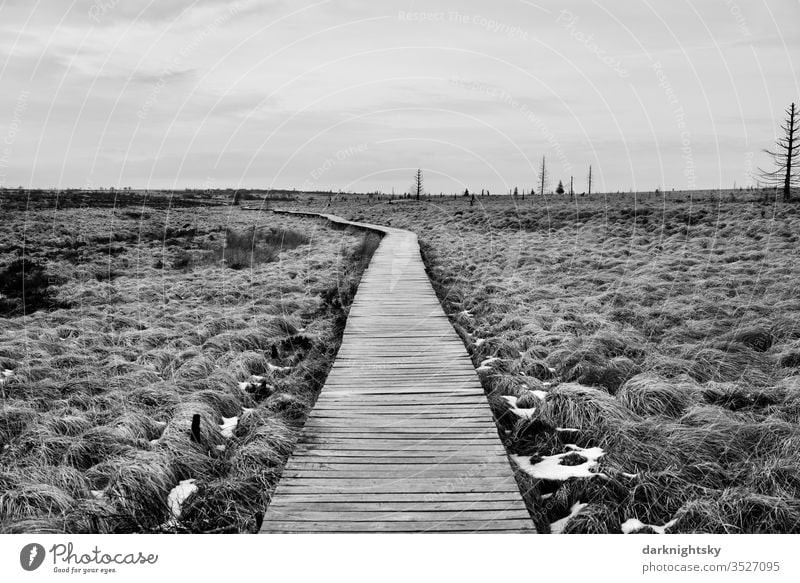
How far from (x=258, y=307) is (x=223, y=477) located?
7.03m

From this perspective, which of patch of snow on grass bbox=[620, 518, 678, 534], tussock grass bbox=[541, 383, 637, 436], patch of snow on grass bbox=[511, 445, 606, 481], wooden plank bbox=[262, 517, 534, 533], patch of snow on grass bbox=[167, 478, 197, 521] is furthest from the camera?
tussock grass bbox=[541, 383, 637, 436]

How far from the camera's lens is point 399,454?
13.8 feet

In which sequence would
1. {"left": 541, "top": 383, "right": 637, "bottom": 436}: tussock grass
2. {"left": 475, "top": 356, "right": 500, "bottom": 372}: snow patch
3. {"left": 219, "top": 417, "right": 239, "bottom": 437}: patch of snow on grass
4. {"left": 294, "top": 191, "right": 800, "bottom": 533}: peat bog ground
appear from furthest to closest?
{"left": 475, "top": 356, "right": 500, "bottom": 372}: snow patch
{"left": 219, "top": 417, "right": 239, "bottom": 437}: patch of snow on grass
{"left": 541, "top": 383, "right": 637, "bottom": 436}: tussock grass
{"left": 294, "top": 191, "right": 800, "bottom": 533}: peat bog ground

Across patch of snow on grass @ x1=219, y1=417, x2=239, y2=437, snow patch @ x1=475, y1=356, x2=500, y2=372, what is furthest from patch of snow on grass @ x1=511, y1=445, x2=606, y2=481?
patch of snow on grass @ x1=219, y1=417, x2=239, y2=437

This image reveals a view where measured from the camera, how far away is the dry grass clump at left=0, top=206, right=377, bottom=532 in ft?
13.7

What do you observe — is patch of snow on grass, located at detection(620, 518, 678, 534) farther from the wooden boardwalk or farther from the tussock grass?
the tussock grass

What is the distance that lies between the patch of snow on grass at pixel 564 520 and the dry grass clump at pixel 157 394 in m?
2.29

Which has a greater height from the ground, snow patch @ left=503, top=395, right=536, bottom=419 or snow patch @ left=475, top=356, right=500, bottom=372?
snow patch @ left=475, top=356, right=500, bottom=372

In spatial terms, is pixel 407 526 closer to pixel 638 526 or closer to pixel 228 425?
pixel 638 526

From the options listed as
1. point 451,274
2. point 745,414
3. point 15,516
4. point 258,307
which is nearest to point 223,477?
point 15,516

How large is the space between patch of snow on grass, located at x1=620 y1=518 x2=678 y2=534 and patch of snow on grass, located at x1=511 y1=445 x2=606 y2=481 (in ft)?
1.54

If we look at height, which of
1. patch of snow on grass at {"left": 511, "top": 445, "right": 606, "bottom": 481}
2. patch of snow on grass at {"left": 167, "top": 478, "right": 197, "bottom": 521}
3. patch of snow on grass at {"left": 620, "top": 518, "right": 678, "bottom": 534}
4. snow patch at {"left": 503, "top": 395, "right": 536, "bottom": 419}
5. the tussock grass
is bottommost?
patch of snow on grass at {"left": 167, "top": 478, "right": 197, "bottom": 521}

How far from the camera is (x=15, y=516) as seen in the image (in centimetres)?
404
